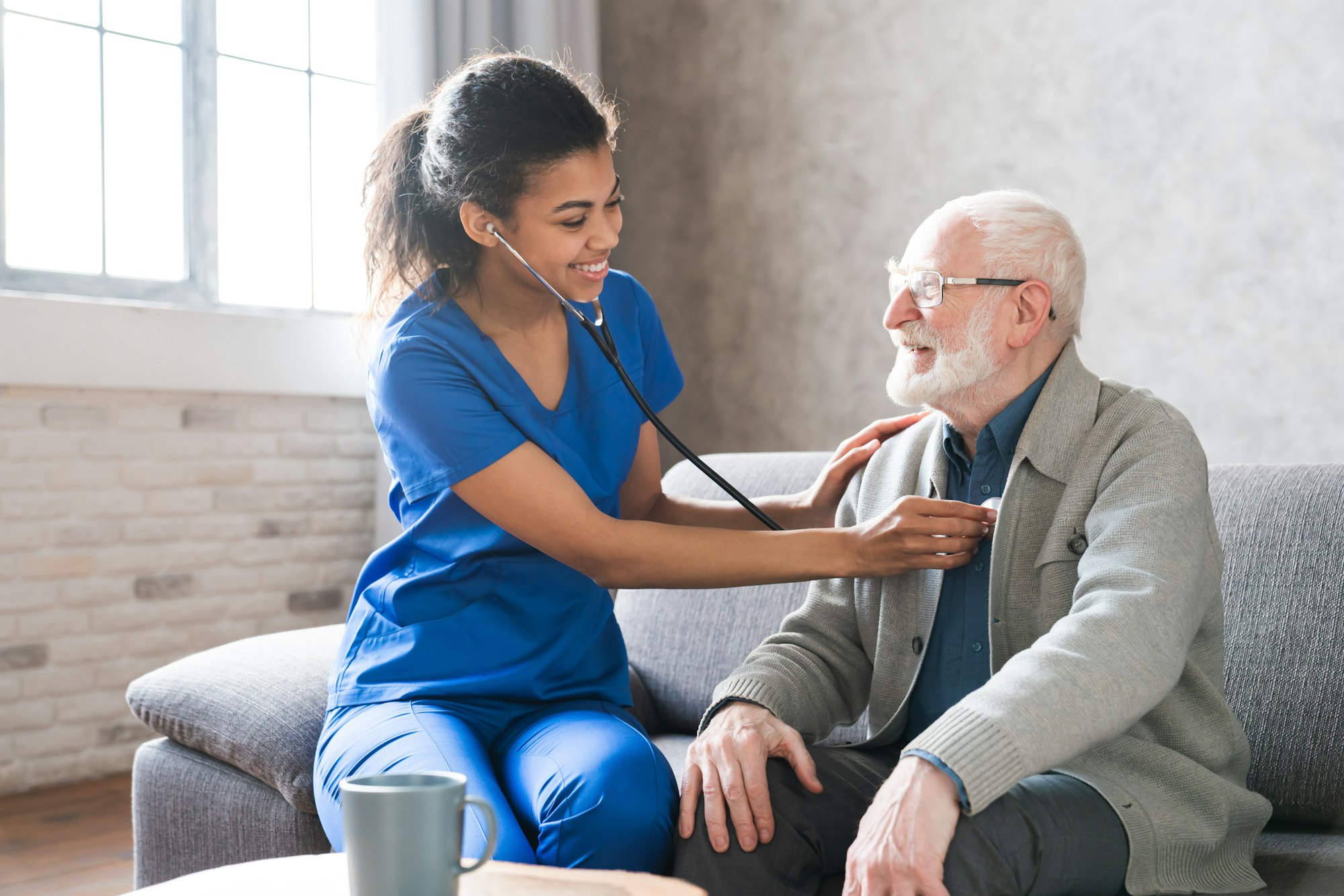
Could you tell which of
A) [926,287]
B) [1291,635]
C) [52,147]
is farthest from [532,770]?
[52,147]

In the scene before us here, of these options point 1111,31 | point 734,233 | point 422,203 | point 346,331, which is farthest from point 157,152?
point 1111,31

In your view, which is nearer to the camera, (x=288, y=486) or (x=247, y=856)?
(x=247, y=856)

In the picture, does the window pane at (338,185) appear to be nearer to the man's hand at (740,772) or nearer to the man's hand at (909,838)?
the man's hand at (740,772)

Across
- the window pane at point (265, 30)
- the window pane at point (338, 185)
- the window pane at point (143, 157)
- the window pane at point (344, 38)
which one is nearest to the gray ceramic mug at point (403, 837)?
the window pane at point (143, 157)

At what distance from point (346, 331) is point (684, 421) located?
3.59ft

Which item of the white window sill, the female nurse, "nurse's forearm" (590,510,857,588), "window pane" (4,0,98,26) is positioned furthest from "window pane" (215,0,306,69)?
"nurse's forearm" (590,510,857,588)

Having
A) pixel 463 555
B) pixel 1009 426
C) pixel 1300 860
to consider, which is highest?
pixel 1009 426

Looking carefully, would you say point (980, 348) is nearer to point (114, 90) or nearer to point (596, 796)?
point (596, 796)

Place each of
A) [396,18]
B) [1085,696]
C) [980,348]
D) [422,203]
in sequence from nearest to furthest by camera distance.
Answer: [1085,696] → [980,348] → [422,203] → [396,18]

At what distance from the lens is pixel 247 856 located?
5.43 ft

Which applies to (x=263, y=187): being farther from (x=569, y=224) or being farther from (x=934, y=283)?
Result: (x=934, y=283)

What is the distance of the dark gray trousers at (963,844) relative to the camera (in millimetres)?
1105

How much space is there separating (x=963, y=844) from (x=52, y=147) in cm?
285

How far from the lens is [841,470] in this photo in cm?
169
